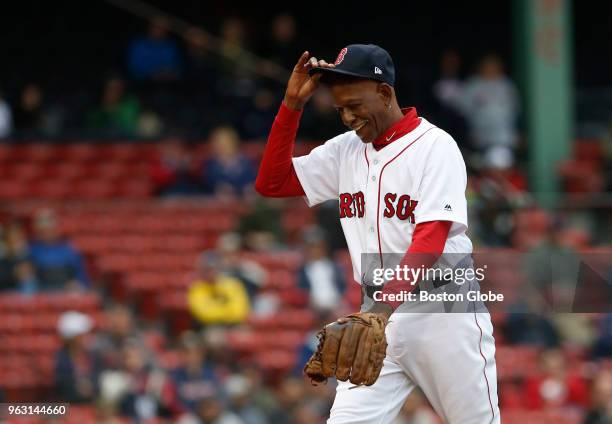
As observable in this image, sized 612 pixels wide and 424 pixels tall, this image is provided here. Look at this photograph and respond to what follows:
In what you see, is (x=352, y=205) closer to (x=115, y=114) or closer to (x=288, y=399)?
(x=288, y=399)

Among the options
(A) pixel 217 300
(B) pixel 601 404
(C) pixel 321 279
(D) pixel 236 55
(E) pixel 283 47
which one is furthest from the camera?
(D) pixel 236 55

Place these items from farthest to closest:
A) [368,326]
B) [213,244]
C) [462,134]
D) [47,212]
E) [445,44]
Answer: [445,44], [462,134], [213,244], [47,212], [368,326]

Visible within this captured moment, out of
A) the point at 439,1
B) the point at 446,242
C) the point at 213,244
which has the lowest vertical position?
the point at 213,244

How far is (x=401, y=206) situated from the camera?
4574 millimetres

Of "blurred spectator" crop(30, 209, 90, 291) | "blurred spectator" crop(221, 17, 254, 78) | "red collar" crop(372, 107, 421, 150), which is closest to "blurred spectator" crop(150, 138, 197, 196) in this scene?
"blurred spectator" crop(30, 209, 90, 291)

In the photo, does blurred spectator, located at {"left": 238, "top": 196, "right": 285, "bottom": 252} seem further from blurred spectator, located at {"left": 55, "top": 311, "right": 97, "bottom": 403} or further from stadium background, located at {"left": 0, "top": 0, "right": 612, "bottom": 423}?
blurred spectator, located at {"left": 55, "top": 311, "right": 97, "bottom": 403}

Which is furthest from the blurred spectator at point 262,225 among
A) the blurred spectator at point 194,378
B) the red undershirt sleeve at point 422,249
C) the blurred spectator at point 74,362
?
the red undershirt sleeve at point 422,249

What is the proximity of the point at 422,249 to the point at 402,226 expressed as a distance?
0.24 m

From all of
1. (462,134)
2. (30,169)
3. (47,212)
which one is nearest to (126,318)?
(47,212)

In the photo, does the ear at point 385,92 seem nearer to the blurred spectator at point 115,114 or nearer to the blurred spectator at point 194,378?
the blurred spectator at point 194,378

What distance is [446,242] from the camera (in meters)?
4.59

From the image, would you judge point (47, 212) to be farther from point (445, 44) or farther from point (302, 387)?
point (445, 44)

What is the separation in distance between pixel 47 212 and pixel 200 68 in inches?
141

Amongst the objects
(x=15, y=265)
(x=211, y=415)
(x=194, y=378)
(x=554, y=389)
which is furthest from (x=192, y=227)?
(x=554, y=389)
